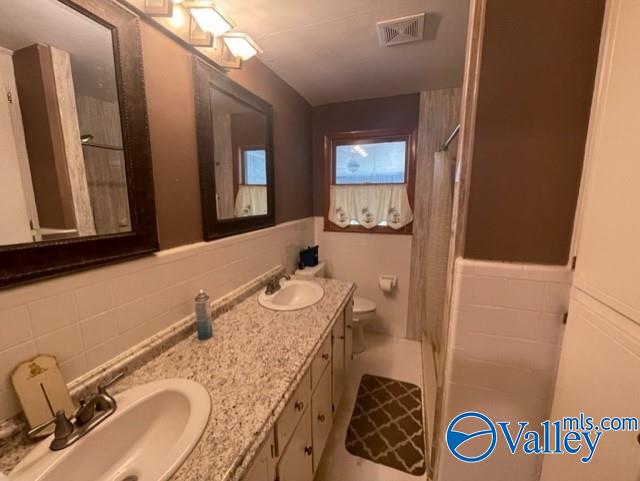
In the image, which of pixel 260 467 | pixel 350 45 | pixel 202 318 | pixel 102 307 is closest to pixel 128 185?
pixel 102 307

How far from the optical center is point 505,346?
0.90m

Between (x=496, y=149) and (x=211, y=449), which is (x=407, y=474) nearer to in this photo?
(x=211, y=449)

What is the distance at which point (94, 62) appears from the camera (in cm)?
79

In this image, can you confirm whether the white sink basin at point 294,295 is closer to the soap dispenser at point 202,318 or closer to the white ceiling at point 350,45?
the soap dispenser at point 202,318

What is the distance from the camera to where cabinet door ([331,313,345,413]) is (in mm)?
1402

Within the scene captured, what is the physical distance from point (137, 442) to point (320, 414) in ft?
2.51

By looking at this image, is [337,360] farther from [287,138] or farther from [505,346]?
[287,138]

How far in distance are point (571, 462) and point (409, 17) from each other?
188 cm

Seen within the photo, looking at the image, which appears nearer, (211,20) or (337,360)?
(211,20)

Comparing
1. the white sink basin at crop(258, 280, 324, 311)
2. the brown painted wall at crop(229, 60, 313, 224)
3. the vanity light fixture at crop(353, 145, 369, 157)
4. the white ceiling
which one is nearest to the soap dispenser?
the white sink basin at crop(258, 280, 324, 311)

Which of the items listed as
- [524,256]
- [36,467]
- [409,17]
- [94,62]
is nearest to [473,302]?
[524,256]

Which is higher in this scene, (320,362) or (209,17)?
(209,17)

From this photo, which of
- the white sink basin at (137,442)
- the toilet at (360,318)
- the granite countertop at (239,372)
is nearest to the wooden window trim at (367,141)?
the toilet at (360,318)

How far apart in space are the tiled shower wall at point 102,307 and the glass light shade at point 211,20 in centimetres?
94
